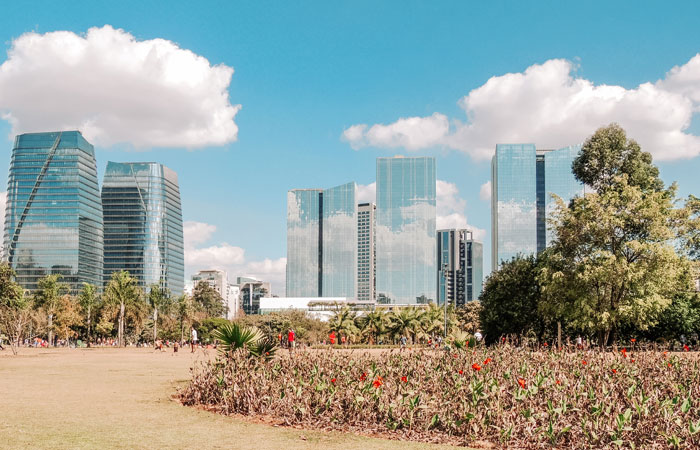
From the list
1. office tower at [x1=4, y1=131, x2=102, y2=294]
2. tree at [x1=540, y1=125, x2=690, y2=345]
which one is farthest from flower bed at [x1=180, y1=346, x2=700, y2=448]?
office tower at [x1=4, y1=131, x2=102, y2=294]

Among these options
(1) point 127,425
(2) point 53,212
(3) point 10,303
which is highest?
(2) point 53,212

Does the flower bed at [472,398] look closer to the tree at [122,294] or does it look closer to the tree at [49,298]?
the tree at [122,294]

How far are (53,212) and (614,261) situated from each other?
580 feet

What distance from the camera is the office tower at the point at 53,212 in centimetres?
17550

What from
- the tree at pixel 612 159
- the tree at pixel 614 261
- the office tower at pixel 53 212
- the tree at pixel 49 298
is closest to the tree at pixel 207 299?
the tree at pixel 49 298

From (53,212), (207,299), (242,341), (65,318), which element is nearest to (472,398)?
(242,341)

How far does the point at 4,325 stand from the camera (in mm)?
41719

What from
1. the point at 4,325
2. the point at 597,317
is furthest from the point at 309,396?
the point at 4,325

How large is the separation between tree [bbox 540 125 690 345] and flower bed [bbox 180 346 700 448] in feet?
57.0

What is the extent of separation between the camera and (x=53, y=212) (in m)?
178

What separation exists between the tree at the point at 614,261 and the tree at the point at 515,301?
393 inches

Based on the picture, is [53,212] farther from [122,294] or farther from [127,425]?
[127,425]

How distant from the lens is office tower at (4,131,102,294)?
176 meters

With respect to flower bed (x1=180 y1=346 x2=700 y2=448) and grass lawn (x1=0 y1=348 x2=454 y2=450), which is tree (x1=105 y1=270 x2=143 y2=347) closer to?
grass lawn (x1=0 y1=348 x2=454 y2=450)
